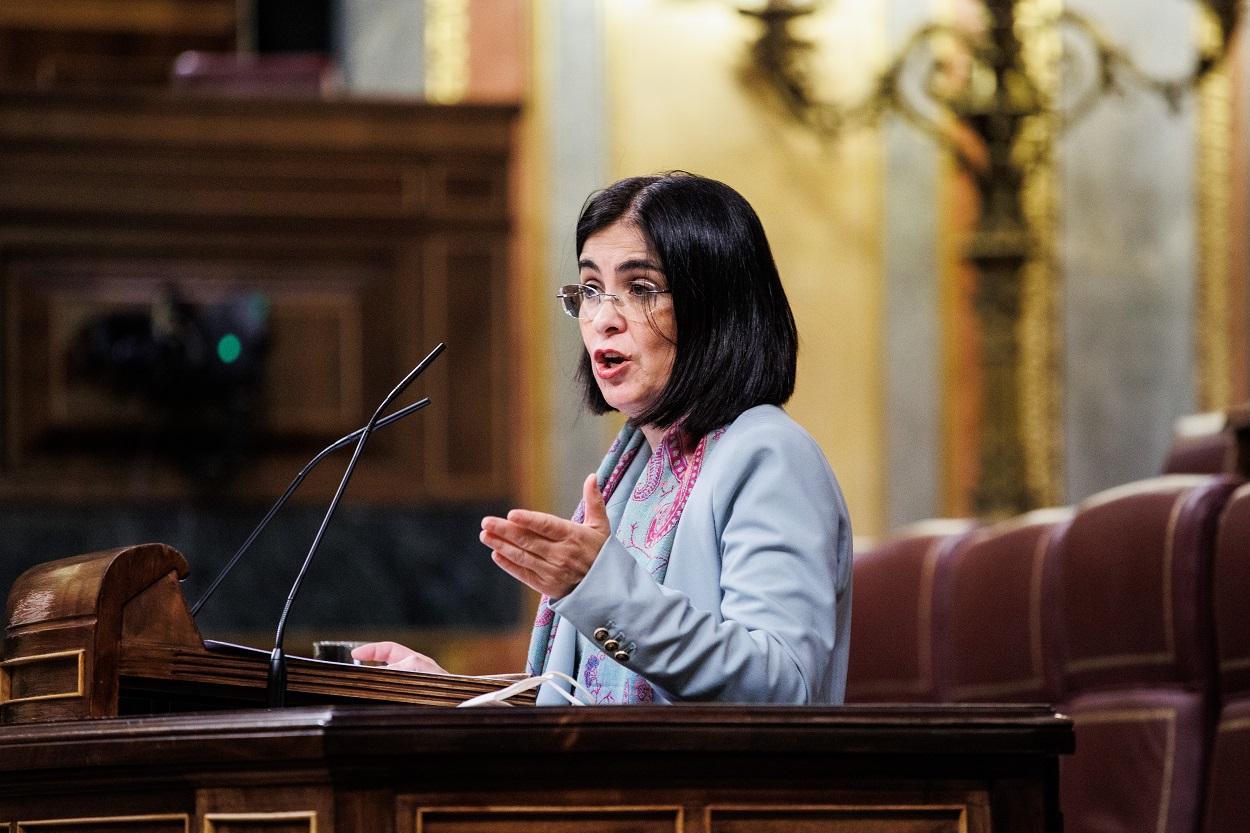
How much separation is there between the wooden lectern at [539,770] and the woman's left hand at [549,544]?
0.51 ft

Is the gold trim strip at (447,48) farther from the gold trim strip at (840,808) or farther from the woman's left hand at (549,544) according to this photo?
the gold trim strip at (840,808)

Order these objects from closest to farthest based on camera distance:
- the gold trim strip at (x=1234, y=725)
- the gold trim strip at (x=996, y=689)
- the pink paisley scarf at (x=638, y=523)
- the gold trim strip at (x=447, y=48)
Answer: the pink paisley scarf at (x=638, y=523) < the gold trim strip at (x=1234, y=725) < the gold trim strip at (x=996, y=689) < the gold trim strip at (x=447, y=48)

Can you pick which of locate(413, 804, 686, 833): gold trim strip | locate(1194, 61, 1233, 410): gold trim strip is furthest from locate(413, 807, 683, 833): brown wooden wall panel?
locate(1194, 61, 1233, 410): gold trim strip

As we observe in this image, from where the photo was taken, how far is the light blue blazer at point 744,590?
147 centimetres

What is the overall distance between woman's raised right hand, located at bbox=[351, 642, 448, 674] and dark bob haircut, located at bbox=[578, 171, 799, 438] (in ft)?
1.02

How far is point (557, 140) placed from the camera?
16.8ft

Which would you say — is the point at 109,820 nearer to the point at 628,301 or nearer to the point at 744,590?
the point at 744,590

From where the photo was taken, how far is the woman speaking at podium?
1.48 metres

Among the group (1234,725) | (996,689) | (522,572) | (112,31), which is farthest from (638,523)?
(112,31)

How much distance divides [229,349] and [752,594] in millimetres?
3383

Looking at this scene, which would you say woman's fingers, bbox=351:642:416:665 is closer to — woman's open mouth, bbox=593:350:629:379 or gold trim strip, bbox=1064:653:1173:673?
woman's open mouth, bbox=593:350:629:379

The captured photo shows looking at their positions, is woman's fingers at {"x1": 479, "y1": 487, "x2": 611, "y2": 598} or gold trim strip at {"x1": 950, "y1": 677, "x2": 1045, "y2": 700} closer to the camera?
woman's fingers at {"x1": 479, "y1": 487, "x2": 611, "y2": 598}

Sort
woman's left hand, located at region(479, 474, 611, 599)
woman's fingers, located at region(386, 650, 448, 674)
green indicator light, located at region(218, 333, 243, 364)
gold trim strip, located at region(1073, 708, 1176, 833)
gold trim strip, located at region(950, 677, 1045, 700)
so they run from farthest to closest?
green indicator light, located at region(218, 333, 243, 364)
gold trim strip, located at region(950, 677, 1045, 700)
gold trim strip, located at region(1073, 708, 1176, 833)
woman's fingers, located at region(386, 650, 448, 674)
woman's left hand, located at region(479, 474, 611, 599)

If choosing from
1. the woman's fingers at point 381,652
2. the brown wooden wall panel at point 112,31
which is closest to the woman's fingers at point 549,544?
the woman's fingers at point 381,652
